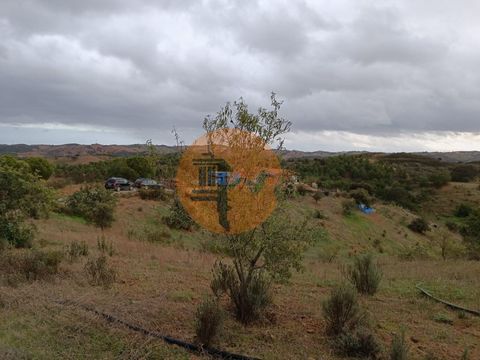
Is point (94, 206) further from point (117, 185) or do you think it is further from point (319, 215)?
point (319, 215)

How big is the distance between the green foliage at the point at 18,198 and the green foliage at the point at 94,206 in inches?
442

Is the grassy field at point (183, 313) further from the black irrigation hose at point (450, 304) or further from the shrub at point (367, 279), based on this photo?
the shrub at point (367, 279)

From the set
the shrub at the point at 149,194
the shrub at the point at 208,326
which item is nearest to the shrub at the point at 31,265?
the shrub at the point at 208,326

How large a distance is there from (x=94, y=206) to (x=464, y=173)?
60948 millimetres

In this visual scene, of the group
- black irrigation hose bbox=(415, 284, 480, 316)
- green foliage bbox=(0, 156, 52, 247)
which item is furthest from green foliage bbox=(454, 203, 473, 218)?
green foliage bbox=(0, 156, 52, 247)

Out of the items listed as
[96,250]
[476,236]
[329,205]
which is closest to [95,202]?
[96,250]

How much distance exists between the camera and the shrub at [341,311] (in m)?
6.87

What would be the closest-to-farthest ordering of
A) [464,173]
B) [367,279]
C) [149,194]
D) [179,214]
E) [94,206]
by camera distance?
[179,214]
[367,279]
[94,206]
[149,194]
[464,173]

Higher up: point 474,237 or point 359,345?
point 359,345

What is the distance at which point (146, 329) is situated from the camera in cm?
660

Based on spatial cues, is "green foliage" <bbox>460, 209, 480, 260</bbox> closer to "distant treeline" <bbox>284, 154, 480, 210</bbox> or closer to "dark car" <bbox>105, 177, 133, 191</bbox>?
"dark car" <bbox>105, 177, 133, 191</bbox>

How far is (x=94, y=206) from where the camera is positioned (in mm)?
22125

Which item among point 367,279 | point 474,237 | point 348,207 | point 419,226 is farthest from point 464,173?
point 367,279

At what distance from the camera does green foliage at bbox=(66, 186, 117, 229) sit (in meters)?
22.1
